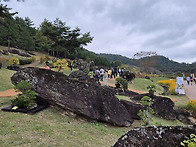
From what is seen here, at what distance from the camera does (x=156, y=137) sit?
6.59 feet

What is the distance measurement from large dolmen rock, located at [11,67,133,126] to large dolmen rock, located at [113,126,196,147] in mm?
3513

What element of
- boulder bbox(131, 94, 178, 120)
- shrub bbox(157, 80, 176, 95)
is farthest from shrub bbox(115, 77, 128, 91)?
shrub bbox(157, 80, 176, 95)

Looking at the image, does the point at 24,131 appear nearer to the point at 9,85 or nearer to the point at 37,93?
the point at 37,93

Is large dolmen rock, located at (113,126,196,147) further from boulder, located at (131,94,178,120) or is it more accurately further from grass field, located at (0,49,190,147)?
boulder, located at (131,94,178,120)

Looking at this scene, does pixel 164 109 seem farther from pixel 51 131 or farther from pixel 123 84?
pixel 51 131

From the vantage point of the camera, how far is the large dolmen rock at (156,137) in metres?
1.96

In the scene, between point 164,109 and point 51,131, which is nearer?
point 51,131

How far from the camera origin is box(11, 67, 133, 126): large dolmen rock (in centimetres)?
548

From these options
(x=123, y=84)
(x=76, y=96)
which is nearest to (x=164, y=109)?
(x=123, y=84)

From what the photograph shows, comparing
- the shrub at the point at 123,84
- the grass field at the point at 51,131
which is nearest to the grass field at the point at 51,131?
the grass field at the point at 51,131

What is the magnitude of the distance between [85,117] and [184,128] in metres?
4.04

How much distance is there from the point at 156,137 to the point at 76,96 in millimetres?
4060

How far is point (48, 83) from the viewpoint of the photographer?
580cm

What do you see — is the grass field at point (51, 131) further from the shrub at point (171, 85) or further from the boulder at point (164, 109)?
the shrub at point (171, 85)
